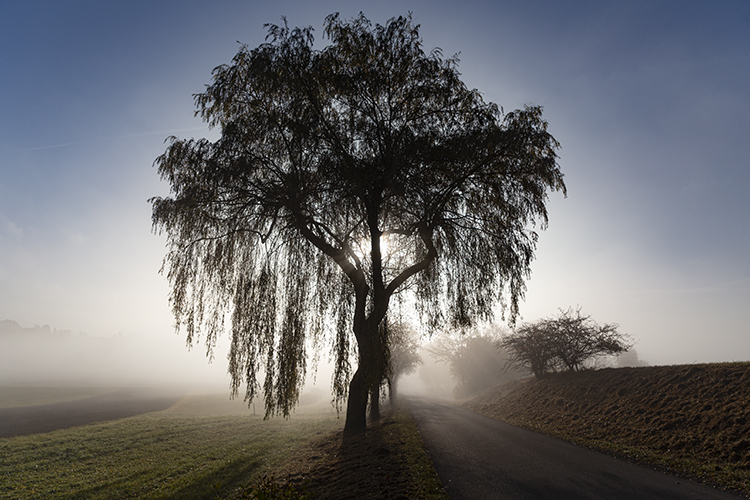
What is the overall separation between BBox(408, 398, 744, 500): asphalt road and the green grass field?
178 inches

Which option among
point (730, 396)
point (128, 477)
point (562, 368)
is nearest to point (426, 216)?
point (730, 396)

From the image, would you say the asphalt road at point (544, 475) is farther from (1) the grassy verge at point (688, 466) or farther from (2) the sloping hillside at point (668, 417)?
(2) the sloping hillside at point (668, 417)

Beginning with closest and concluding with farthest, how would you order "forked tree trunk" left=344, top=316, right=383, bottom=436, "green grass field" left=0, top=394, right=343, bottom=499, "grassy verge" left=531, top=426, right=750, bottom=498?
"grassy verge" left=531, top=426, right=750, bottom=498
"green grass field" left=0, top=394, right=343, bottom=499
"forked tree trunk" left=344, top=316, right=383, bottom=436

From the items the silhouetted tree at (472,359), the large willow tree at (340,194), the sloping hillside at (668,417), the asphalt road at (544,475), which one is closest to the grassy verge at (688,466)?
the sloping hillside at (668,417)

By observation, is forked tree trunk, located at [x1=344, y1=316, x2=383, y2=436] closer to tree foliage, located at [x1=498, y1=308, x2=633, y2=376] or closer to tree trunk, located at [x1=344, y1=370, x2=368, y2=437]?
tree trunk, located at [x1=344, y1=370, x2=368, y2=437]

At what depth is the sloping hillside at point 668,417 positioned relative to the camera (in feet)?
20.6

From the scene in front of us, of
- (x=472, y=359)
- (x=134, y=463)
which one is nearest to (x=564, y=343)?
(x=134, y=463)

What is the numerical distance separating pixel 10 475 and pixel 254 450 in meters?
8.16

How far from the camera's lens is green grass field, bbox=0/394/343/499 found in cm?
831

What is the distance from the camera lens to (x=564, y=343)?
704 inches

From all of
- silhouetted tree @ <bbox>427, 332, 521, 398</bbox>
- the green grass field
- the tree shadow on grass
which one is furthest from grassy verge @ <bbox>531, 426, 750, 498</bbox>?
silhouetted tree @ <bbox>427, 332, 521, 398</bbox>

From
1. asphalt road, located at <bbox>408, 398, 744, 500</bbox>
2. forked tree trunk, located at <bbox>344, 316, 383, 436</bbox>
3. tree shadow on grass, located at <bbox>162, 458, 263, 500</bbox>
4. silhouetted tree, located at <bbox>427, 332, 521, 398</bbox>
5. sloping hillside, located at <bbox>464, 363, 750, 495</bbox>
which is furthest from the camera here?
silhouetted tree, located at <bbox>427, 332, 521, 398</bbox>

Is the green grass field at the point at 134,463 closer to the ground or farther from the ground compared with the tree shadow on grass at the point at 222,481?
closer to the ground

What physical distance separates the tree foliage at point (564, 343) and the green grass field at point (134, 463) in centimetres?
1371
